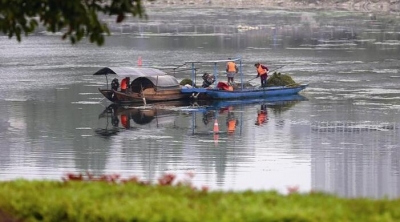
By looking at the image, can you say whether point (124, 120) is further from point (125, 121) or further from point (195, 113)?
point (195, 113)

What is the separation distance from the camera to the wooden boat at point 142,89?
4125 centimetres

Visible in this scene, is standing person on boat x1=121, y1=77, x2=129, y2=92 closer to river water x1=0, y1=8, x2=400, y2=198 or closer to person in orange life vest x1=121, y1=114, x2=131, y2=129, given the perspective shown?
river water x1=0, y1=8, x2=400, y2=198

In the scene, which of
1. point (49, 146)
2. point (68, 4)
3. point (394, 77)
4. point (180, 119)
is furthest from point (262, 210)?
point (394, 77)

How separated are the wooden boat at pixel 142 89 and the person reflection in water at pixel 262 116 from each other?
341 cm

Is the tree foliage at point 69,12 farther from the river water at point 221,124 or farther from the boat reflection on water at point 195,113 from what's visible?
the boat reflection on water at point 195,113

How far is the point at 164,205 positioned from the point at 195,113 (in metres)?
29.4

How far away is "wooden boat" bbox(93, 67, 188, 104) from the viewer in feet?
135

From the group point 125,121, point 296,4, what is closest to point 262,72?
point 125,121

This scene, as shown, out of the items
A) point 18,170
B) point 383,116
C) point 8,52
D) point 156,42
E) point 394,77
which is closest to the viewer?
point 18,170

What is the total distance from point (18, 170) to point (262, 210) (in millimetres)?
17033

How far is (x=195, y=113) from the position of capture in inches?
1560

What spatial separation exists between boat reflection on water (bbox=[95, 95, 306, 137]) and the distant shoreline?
254 ft

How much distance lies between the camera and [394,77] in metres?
51.8

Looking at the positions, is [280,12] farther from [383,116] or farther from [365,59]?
[383,116]
